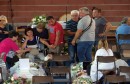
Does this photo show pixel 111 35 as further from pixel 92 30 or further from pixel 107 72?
pixel 107 72

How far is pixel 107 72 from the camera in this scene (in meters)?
8.61

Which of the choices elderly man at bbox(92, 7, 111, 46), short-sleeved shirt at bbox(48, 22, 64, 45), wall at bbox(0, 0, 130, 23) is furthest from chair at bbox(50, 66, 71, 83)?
wall at bbox(0, 0, 130, 23)

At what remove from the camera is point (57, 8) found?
555 inches

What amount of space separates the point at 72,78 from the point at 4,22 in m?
2.67

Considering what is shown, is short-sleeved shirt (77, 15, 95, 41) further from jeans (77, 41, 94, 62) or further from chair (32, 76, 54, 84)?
chair (32, 76, 54, 84)

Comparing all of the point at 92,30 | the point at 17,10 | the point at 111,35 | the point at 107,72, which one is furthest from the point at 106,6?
the point at 107,72

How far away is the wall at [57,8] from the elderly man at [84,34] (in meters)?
4.07

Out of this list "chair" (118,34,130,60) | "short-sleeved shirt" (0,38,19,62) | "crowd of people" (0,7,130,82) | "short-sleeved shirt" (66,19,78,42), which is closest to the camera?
"short-sleeved shirt" (0,38,19,62)

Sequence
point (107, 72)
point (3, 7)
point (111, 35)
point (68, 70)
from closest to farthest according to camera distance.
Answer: point (68, 70), point (107, 72), point (111, 35), point (3, 7)

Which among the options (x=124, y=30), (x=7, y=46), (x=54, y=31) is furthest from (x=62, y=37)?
(x=7, y=46)

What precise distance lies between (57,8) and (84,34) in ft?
14.0

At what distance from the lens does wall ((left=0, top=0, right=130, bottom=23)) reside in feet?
46.0

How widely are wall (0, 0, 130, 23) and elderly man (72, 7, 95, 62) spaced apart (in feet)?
13.4

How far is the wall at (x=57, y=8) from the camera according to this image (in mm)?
14008
